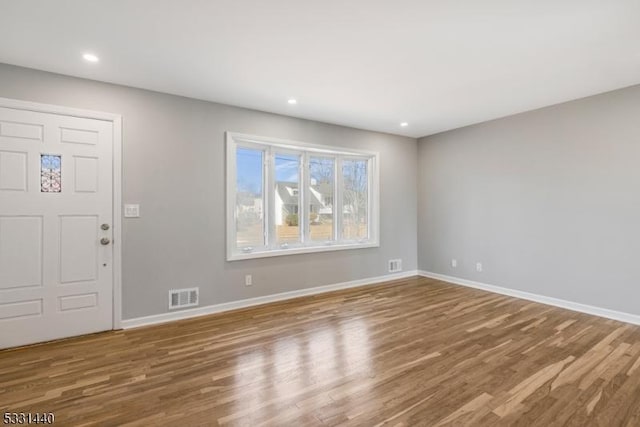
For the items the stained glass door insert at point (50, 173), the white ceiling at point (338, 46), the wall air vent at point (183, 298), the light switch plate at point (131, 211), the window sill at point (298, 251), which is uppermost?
the white ceiling at point (338, 46)

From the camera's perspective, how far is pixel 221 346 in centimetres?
275

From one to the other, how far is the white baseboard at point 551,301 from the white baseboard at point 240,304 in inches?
40.6

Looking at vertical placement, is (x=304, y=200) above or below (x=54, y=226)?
above

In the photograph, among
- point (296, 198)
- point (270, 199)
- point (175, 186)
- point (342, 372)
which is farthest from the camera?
point (296, 198)

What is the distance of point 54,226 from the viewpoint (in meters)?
2.88

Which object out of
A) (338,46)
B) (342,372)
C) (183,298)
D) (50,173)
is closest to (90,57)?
(50,173)

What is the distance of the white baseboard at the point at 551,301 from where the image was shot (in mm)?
3322

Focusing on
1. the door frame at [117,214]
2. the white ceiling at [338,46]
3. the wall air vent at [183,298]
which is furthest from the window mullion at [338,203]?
the door frame at [117,214]

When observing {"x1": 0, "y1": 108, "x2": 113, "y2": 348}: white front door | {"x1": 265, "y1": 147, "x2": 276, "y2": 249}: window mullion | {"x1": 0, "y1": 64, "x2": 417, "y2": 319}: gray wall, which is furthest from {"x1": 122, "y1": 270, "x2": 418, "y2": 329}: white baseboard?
{"x1": 265, "y1": 147, "x2": 276, "y2": 249}: window mullion

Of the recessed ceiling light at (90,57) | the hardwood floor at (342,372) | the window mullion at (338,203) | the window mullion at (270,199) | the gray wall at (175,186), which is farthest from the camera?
the window mullion at (338,203)

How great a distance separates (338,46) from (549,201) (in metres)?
3.45

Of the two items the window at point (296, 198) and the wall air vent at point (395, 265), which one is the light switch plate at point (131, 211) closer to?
the window at point (296, 198)

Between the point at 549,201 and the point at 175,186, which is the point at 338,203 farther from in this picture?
the point at 549,201

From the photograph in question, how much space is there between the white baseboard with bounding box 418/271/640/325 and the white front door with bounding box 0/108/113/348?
4.93 meters
